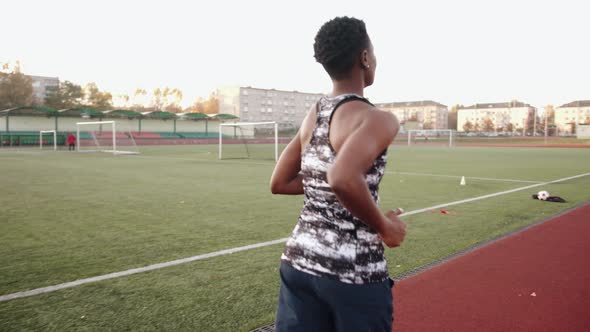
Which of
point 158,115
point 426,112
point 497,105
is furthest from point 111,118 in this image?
point 497,105

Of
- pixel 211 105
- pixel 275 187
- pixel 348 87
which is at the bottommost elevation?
pixel 275 187

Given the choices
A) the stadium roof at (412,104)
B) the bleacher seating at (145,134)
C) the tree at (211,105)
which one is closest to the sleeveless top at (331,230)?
the bleacher seating at (145,134)

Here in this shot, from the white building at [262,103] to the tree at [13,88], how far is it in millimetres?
53612

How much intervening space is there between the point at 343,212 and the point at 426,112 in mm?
184103

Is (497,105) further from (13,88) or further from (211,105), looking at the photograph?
(13,88)

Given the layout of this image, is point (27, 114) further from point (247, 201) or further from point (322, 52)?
point (322, 52)

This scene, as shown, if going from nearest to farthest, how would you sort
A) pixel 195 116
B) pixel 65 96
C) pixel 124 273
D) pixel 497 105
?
pixel 124 273
pixel 195 116
pixel 65 96
pixel 497 105

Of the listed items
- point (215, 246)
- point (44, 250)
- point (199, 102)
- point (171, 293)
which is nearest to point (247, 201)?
point (215, 246)

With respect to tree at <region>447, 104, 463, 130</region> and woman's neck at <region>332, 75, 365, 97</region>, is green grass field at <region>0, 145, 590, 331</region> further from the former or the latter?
tree at <region>447, 104, 463, 130</region>

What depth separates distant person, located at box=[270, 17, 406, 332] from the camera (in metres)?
1.44

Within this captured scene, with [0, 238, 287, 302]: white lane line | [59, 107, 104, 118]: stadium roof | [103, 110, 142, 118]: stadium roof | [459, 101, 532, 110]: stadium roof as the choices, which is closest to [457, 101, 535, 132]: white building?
[459, 101, 532, 110]: stadium roof

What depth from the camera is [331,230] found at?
156 centimetres

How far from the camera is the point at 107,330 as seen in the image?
3057 millimetres

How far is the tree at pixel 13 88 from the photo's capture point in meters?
69.4
